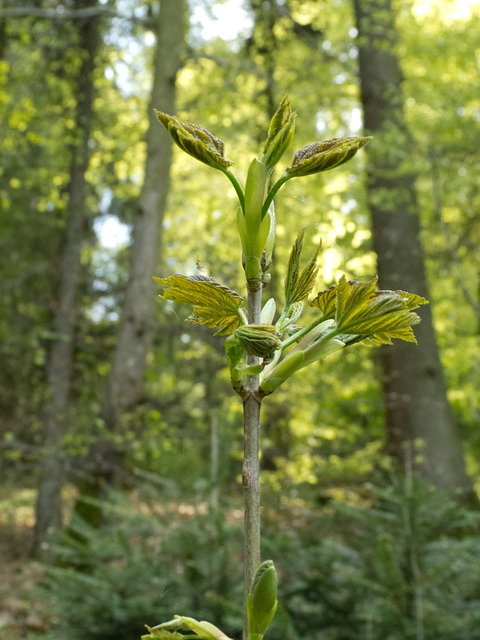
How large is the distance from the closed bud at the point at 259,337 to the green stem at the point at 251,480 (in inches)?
1.4

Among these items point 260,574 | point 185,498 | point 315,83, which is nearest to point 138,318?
point 185,498

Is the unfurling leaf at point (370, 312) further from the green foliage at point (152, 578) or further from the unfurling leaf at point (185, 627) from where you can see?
the green foliage at point (152, 578)

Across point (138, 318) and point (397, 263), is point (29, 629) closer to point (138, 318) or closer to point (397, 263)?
point (138, 318)

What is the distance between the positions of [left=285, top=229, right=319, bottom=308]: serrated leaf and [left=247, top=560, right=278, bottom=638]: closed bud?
0.24m

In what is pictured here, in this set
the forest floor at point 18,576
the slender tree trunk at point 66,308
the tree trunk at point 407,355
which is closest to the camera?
the forest floor at point 18,576

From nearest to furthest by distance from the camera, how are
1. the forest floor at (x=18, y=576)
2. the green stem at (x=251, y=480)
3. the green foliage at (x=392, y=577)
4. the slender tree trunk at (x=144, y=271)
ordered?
the green stem at (x=251, y=480) → the green foliage at (x=392, y=577) → the forest floor at (x=18, y=576) → the slender tree trunk at (x=144, y=271)

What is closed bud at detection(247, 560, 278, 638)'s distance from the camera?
562mm

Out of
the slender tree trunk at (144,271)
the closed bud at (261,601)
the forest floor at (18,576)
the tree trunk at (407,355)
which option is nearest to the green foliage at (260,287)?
the closed bud at (261,601)

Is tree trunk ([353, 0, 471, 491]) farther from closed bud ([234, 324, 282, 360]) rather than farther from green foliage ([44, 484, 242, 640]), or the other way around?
closed bud ([234, 324, 282, 360])

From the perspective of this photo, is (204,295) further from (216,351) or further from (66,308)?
(66,308)

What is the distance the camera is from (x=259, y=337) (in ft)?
1.93

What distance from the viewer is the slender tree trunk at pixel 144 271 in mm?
6840

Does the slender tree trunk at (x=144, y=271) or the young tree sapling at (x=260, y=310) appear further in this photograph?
the slender tree trunk at (x=144, y=271)

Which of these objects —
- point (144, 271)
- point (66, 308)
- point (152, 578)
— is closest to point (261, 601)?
point (152, 578)
